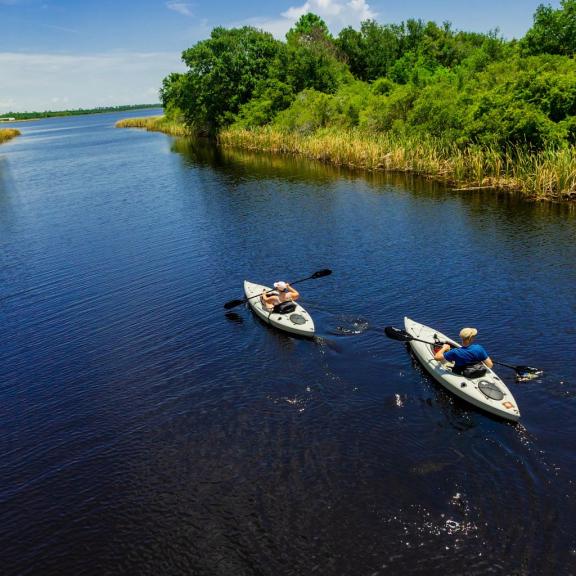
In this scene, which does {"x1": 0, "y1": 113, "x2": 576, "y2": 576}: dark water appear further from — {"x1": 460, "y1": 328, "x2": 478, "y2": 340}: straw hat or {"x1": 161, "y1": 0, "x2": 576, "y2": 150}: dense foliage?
{"x1": 161, "y1": 0, "x2": 576, "y2": 150}: dense foliage

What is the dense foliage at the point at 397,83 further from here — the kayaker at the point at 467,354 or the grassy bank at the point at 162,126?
the kayaker at the point at 467,354

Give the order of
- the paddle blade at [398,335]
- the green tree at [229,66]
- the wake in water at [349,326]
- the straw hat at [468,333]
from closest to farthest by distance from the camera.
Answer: the straw hat at [468,333] → the paddle blade at [398,335] → the wake in water at [349,326] → the green tree at [229,66]

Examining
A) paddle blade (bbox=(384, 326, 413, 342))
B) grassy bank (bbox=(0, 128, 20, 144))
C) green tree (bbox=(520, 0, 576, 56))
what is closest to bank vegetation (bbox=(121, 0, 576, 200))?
green tree (bbox=(520, 0, 576, 56))

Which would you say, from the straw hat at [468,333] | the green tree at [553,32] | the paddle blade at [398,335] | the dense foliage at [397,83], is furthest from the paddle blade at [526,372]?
the green tree at [553,32]

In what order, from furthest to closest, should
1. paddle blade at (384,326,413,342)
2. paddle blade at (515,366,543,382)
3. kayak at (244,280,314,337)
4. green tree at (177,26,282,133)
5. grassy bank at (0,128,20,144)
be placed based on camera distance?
grassy bank at (0,128,20,144) < green tree at (177,26,282,133) < kayak at (244,280,314,337) < paddle blade at (384,326,413,342) < paddle blade at (515,366,543,382)

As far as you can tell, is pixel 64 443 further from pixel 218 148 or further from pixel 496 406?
pixel 218 148

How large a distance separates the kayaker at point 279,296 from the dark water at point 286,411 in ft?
2.94

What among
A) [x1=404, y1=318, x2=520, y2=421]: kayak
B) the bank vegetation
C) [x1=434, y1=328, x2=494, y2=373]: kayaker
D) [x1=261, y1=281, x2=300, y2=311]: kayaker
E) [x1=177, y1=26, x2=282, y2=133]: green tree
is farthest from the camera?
[x1=177, y1=26, x2=282, y2=133]: green tree

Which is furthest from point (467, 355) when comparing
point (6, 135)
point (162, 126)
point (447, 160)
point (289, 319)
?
point (6, 135)

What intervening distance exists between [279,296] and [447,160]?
85.1 feet

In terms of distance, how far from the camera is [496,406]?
499 inches

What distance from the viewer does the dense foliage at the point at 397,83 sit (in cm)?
3375

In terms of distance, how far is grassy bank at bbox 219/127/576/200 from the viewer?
102ft

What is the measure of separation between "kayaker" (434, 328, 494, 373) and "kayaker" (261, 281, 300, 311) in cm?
666
